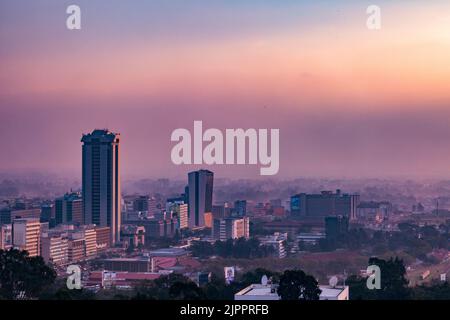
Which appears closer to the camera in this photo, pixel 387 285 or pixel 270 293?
pixel 270 293

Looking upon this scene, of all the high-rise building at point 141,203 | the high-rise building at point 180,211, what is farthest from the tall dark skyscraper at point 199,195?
the high-rise building at point 141,203

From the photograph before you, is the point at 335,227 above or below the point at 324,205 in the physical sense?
below

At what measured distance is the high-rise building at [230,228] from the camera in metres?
8.22

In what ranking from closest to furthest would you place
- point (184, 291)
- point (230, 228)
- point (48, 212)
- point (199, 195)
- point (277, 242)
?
point (184, 291), point (199, 195), point (48, 212), point (230, 228), point (277, 242)

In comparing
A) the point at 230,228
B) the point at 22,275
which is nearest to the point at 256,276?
the point at 230,228

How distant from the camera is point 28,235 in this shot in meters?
8.13

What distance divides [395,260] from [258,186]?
4.24ft

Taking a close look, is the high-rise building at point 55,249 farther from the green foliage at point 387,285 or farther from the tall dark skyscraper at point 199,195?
the green foliage at point 387,285

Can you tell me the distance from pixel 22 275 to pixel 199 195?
1.39 m

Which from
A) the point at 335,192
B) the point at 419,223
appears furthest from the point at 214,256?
the point at 419,223

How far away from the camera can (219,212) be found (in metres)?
8.15

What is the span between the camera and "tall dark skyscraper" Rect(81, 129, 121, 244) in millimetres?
7168

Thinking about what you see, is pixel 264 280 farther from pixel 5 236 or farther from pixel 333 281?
pixel 5 236

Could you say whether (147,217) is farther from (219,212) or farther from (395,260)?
(395,260)
